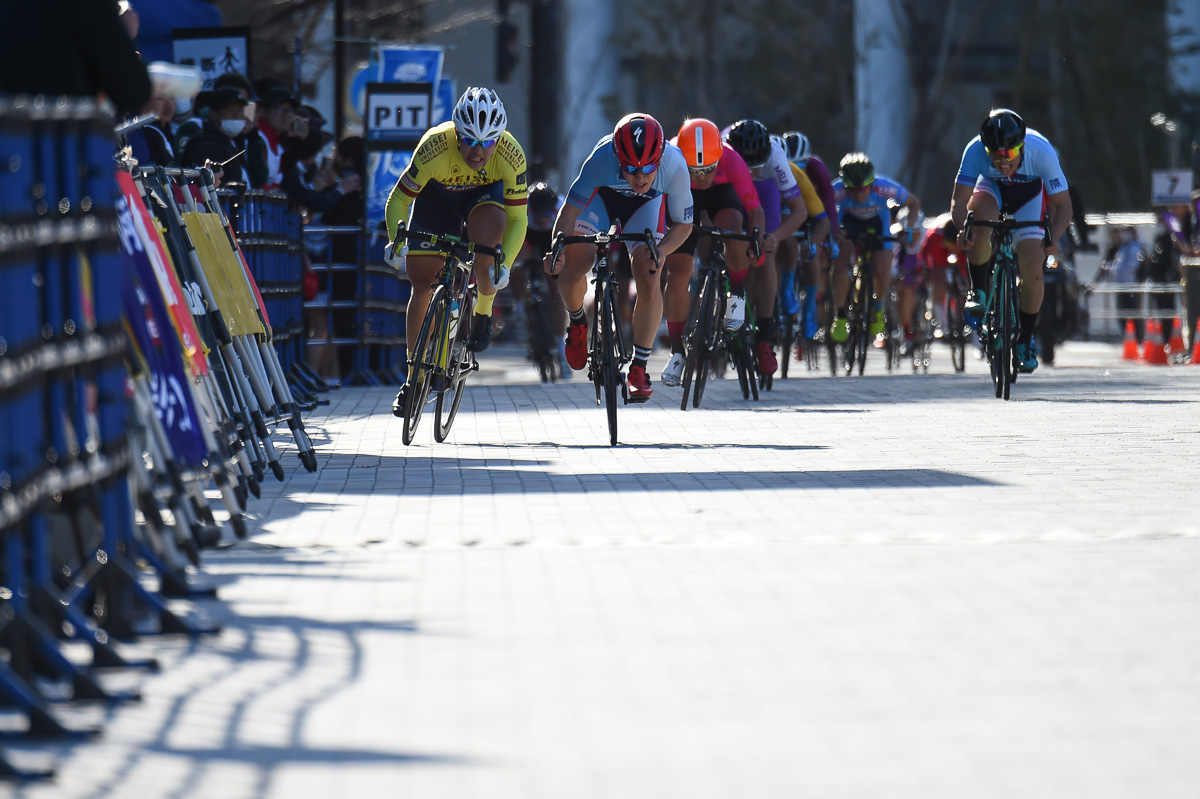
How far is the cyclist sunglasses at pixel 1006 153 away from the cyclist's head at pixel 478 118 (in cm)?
443

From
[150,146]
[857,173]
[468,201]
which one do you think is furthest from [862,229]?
[150,146]

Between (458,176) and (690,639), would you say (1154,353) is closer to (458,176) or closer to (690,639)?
(458,176)

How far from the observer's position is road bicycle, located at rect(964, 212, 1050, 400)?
592 inches

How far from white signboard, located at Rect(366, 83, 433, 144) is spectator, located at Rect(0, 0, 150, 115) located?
1238 centimetres

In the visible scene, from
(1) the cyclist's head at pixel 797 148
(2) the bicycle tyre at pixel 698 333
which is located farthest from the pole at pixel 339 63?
(2) the bicycle tyre at pixel 698 333

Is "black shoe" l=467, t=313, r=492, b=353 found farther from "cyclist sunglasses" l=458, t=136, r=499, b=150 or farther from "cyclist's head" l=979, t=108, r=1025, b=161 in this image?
"cyclist's head" l=979, t=108, r=1025, b=161

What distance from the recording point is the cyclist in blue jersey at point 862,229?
20.0m

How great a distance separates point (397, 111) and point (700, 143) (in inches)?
226

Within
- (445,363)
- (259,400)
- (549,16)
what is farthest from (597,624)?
(549,16)

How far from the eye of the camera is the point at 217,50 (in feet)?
62.1

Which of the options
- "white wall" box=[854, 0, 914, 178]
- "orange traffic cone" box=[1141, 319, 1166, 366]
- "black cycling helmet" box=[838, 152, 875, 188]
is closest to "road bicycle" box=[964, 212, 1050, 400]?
"black cycling helmet" box=[838, 152, 875, 188]

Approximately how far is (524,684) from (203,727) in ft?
2.60

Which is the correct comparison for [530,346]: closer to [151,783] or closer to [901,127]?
[151,783]

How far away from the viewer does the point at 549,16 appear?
33.4 meters
